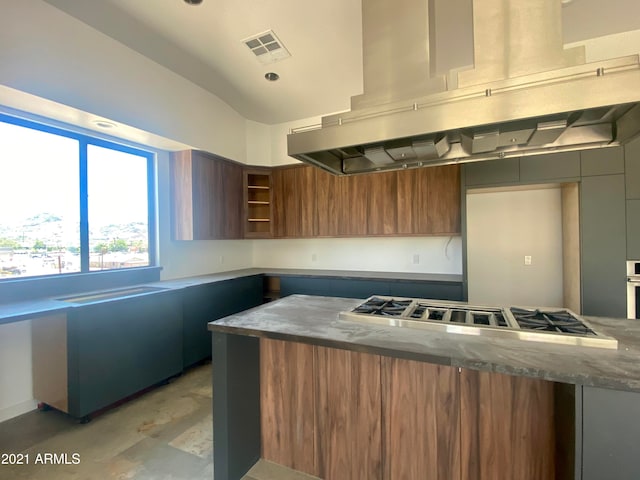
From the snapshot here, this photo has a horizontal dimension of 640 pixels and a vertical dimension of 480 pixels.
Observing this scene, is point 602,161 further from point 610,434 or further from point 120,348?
point 120,348

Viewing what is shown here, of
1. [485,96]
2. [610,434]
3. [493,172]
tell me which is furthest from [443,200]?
[610,434]

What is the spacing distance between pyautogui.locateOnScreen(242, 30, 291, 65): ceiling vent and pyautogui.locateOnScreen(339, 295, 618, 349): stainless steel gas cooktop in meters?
2.27

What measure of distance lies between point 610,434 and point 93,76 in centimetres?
373

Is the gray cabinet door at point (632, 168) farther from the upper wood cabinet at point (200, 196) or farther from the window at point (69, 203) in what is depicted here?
the window at point (69, 203)

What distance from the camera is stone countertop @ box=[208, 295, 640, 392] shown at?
3.17 ft

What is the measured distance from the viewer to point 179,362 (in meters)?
2.96

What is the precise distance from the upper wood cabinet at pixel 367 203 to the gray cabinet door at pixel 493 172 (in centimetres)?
40

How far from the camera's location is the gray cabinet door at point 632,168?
2.36m

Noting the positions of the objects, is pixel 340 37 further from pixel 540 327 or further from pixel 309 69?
pixel 540 327

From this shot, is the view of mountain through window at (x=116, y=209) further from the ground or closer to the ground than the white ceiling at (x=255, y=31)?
closer to the ground

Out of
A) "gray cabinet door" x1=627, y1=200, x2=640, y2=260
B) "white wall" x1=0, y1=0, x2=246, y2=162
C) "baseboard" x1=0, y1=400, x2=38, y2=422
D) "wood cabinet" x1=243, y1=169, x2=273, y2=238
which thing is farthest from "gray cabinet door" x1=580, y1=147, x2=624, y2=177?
"baseboard" x1=0, y1=400, x2=38, y2=422

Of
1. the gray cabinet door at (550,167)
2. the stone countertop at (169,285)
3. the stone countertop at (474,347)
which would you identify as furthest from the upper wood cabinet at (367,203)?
the stone countertop at (474,347)

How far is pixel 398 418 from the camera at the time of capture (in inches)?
59.2

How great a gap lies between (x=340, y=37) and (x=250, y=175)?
245 centimetres
